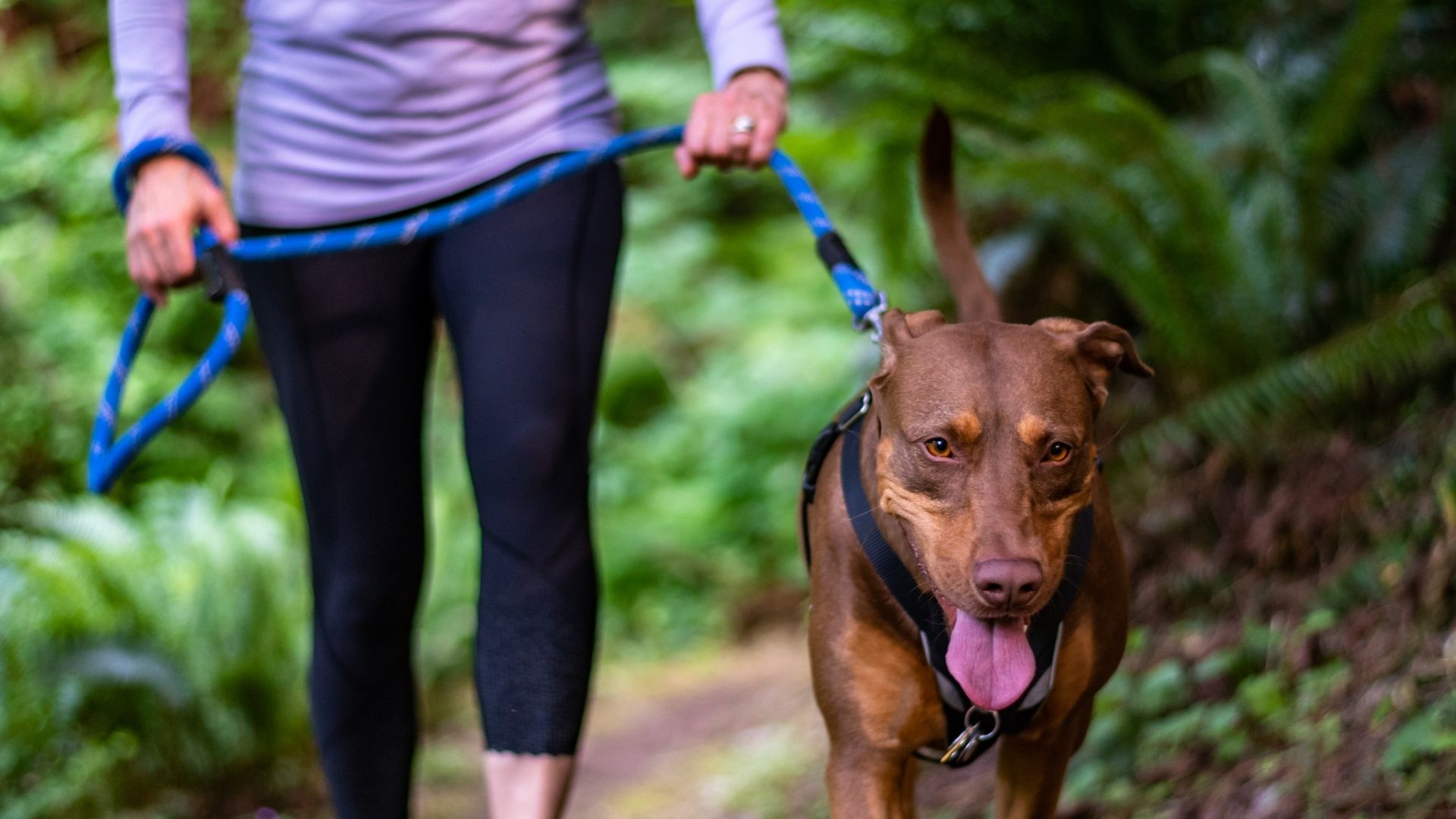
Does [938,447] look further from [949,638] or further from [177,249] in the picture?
[177,249]

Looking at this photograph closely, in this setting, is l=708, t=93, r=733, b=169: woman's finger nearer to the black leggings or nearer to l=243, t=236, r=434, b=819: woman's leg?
the black leggings

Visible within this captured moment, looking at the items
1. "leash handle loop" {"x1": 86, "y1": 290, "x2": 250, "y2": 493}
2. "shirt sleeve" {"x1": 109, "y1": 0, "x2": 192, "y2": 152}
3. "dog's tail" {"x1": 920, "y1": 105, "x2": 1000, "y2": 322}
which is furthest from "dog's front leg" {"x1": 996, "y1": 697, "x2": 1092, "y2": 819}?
"shirt sleeve" {"x1": 109, "y1": 0, "x2": 192, "y2": 152}

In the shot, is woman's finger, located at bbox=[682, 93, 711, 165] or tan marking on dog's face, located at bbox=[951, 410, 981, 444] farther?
woman's finger, located at bbox=[682, 93, 711, 165]

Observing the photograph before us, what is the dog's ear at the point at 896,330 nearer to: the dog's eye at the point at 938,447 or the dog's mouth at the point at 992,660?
the dog's eye at the point at 938,447

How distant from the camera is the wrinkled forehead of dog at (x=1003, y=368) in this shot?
2.04 metres

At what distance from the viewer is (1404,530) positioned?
3.81 metres

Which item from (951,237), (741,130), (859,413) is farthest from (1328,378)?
(741,130)

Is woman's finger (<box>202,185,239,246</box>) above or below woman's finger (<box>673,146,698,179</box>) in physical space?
below

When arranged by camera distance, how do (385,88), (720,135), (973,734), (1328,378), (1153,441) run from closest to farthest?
(973,734)
(720,135)
(385,88)
(1328,378)
(1153,441)

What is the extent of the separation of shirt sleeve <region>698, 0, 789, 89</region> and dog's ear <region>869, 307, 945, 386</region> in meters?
0.57

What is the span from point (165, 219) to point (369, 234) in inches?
14.5

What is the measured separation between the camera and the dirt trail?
443 cm

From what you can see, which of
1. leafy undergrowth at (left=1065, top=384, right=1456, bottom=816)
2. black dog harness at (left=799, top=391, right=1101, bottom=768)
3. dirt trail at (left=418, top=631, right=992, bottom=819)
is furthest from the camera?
dirt trail at (left=418, top=631, right=992, bottom=819)

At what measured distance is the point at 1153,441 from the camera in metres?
4.50
